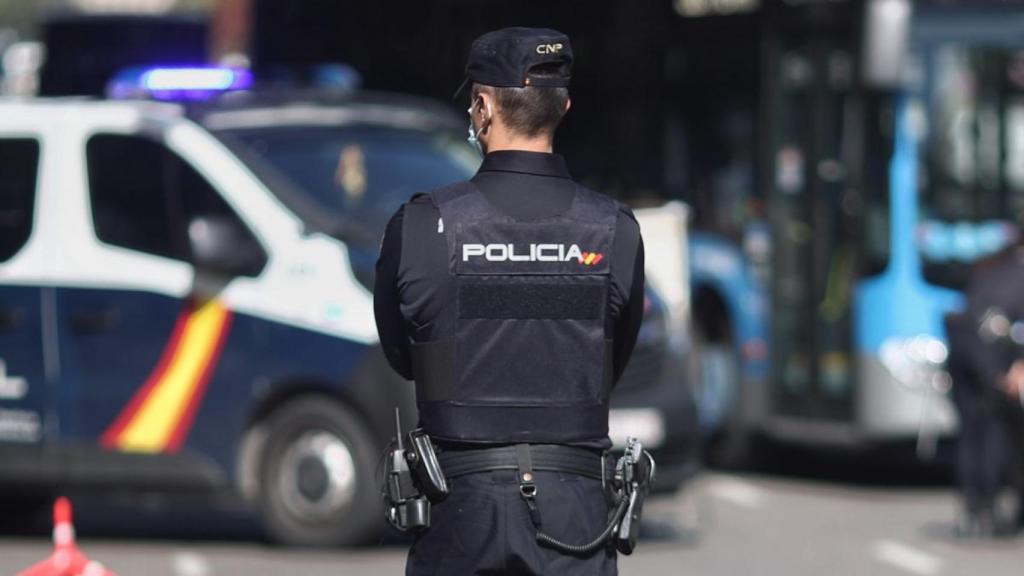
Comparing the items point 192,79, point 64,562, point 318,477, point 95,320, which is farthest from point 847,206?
point 64,562

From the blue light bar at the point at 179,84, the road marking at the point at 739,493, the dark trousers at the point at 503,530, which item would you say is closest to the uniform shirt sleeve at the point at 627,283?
the dark trousers at the point at 503,530

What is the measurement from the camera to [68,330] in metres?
Result: 10.5

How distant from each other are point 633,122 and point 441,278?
34.5 ft

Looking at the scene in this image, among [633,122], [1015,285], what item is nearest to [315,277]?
[1015,285]

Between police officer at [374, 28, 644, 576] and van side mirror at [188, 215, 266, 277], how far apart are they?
5.45m

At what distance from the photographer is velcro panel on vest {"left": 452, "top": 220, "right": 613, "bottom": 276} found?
15.4 ft

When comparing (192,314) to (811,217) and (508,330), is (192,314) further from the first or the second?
(508,330)

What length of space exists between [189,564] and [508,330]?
5847 mm

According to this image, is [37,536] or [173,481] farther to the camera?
[37,536]

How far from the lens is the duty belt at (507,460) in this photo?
4.64 metres

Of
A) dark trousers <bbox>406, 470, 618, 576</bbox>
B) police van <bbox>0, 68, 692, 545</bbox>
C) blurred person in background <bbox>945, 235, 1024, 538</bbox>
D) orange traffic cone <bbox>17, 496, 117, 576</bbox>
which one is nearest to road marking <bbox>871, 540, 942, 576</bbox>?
blurred person in background <bbox>945, 235, 1024, 538</bbox>

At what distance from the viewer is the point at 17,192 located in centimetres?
1063

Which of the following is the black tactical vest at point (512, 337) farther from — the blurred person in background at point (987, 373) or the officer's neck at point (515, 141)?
the blurred person in background at point (987, 373)

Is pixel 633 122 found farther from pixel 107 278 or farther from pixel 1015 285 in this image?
pixel 107 278
